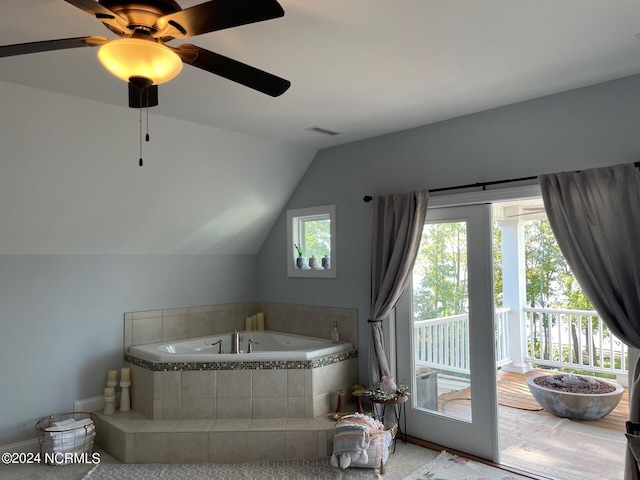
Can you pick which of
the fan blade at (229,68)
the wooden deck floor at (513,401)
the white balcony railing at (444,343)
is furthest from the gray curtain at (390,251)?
the fan blade at (229,68)

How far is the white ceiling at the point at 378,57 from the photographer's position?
6.49 feet

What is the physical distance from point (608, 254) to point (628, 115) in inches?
33.3

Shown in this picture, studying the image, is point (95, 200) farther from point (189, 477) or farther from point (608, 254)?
point (608, 254)

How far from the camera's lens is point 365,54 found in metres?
2.39

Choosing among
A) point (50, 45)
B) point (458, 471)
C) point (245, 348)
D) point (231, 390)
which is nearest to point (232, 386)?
point (231, 390)

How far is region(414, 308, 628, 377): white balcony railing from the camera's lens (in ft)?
11.9

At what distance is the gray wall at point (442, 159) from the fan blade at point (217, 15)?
2.33 meters

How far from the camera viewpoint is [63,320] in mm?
3729

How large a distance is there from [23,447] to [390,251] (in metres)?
3.21

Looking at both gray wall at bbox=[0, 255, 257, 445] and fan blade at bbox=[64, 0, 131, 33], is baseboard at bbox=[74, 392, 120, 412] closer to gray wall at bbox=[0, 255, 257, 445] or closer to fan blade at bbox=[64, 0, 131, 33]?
gray wall at bbox=[0, 255, 257, 445]

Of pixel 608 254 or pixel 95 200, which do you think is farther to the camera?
pixel 95 200

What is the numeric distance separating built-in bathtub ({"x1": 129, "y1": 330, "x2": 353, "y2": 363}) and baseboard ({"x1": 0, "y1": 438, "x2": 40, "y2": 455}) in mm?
930

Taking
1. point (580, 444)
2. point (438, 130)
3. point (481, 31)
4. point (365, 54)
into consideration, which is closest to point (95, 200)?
point (365, 54)

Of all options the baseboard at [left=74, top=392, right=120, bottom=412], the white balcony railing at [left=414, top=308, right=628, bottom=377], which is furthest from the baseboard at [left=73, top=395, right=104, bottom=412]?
the white balcony railing at [left=414, top=308, right=628, bottom=377]
